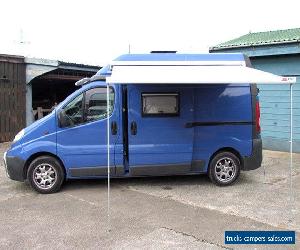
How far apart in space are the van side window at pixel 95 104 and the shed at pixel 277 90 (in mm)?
6108

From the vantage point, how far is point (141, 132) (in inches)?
267

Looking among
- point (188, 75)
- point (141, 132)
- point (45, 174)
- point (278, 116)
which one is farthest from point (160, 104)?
Answer: point (278, 116)

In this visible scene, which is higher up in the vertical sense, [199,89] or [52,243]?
[199,89]

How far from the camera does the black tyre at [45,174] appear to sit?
665 centimetres

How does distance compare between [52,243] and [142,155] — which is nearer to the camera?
[52,243]

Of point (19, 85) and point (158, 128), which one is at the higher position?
point (19, 85)

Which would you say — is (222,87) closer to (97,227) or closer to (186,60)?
(186,60)

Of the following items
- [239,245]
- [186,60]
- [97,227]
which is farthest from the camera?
[186,60]

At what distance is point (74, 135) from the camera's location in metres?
6.67

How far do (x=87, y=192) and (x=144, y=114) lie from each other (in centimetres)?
176

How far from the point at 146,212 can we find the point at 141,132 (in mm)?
1622

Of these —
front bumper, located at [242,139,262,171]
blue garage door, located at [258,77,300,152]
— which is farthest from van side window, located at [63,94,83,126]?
blue garage door, located at [258,77,300,152]

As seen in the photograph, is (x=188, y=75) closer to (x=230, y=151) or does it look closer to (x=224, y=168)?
(x=230, y=151)

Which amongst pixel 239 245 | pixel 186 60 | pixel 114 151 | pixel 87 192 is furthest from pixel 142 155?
pixel 239 245
